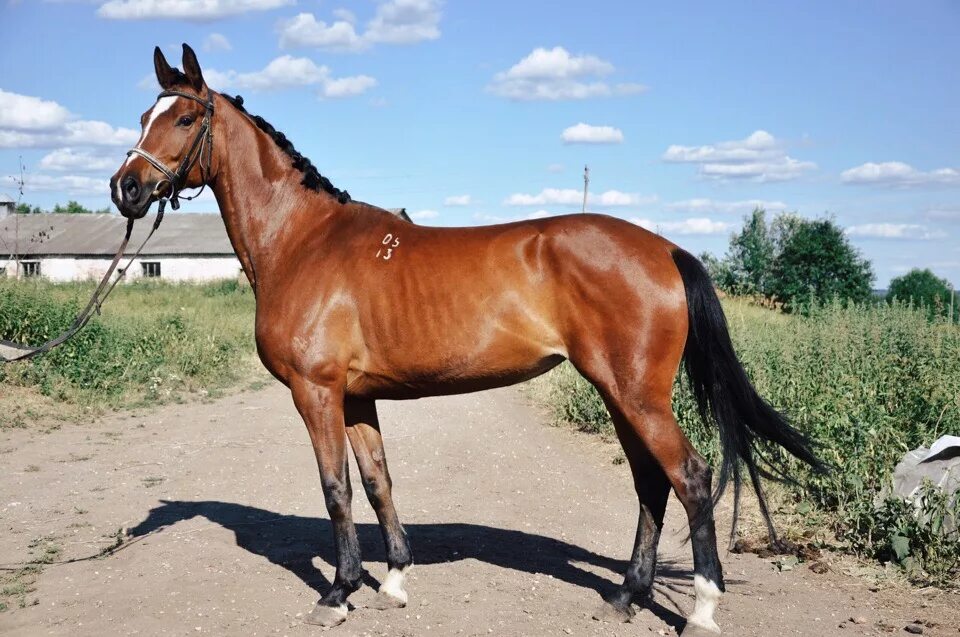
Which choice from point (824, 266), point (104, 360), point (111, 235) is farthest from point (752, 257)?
point (111, 235)

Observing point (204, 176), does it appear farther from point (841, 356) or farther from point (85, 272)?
point (85, 272)

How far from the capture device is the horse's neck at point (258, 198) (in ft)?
18.1

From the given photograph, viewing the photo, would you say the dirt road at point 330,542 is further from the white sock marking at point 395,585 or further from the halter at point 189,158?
the halter at point 189,158

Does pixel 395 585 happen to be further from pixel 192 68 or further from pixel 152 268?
pixel 152 268

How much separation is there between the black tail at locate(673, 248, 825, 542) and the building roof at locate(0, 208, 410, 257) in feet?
147

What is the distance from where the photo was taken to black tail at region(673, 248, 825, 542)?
190 inches

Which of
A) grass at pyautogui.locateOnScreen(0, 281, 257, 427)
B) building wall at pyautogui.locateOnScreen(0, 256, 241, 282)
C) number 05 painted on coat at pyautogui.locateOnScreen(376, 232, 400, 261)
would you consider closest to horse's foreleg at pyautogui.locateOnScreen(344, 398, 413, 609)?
number 05 painted on coat at pyautogui.locateOnScreen(376, 232, 400, 261)

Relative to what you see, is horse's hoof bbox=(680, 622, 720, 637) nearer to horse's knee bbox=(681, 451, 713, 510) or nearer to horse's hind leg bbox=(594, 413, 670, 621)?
horse's hind leg bbox=(594, 413, 670, 621)

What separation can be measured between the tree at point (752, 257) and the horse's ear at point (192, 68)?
91.9ft

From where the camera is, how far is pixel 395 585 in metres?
5.28

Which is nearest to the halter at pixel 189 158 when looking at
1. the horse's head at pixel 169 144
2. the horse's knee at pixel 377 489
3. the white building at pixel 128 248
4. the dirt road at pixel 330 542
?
the horse's head at pixel 169 144

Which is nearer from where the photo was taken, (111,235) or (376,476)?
(376,476)

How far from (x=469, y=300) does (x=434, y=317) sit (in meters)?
0.24

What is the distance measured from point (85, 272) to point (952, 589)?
48.2 metres
